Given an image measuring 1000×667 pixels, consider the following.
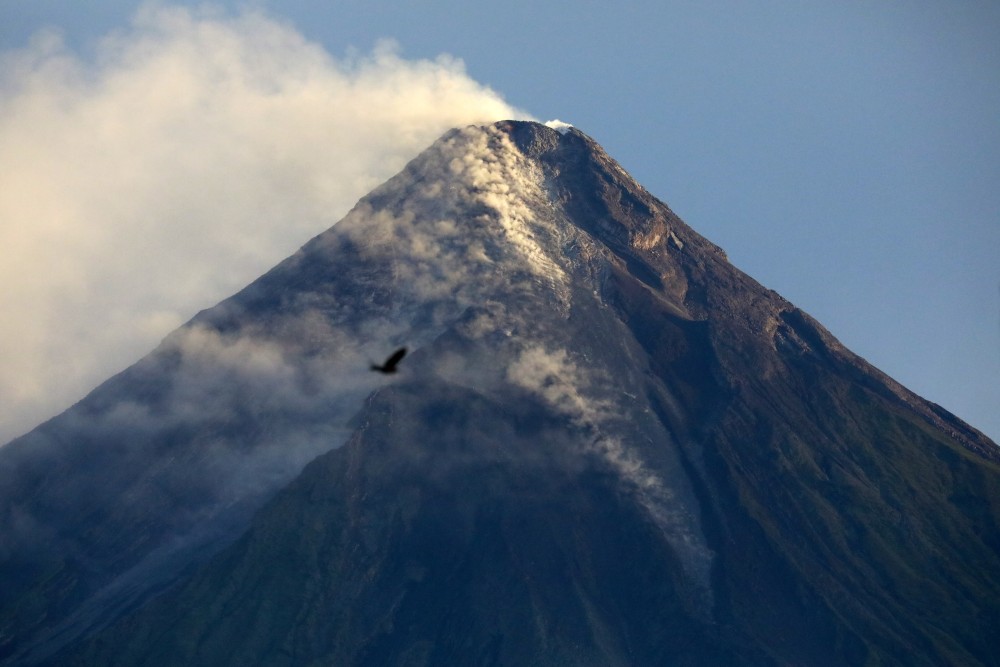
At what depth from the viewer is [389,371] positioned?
75000mm
